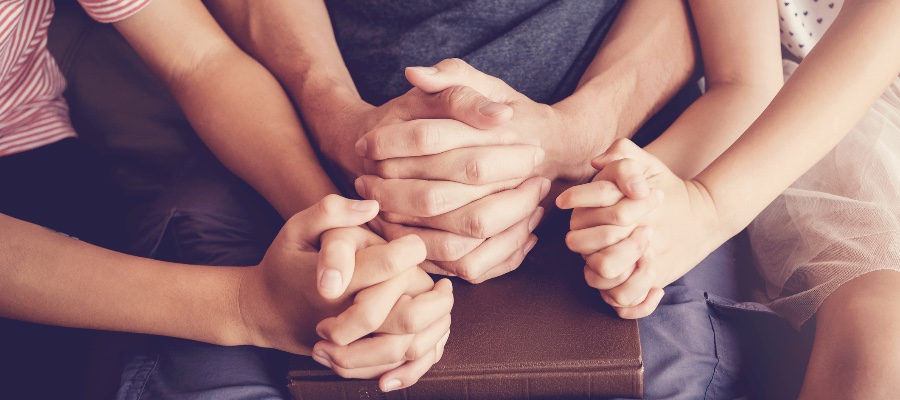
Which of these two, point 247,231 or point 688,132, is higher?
point 688,132

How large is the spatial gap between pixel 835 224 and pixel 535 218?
0.36 m

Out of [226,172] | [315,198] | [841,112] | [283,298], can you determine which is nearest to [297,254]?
[283,298]

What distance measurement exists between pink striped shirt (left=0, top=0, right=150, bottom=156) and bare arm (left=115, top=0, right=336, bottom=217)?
0.17ft

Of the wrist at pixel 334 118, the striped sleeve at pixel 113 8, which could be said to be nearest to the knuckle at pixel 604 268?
the wrist at pixel 334 118

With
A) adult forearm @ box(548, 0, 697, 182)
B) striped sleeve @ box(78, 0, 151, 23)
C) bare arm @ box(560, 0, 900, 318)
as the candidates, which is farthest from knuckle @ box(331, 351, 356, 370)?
striped sleeve @ box(78, 0, 151, 23)

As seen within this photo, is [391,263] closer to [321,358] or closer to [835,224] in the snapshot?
[321,358]

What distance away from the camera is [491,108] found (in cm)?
→ 71

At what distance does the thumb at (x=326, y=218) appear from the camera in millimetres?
670

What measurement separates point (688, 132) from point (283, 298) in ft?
1.78

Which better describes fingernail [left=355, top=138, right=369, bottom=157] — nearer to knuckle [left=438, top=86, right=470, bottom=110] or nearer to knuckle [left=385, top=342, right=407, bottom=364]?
knuckle [left=438, top=86, right=470, bottom=110]

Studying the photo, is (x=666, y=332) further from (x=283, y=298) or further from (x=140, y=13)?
(x=140, y=13)

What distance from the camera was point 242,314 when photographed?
2.43ft

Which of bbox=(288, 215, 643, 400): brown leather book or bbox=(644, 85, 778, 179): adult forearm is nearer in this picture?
bbox=(288, 215, 643, 400): brown leather book

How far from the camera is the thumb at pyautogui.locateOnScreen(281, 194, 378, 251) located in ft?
2.20
